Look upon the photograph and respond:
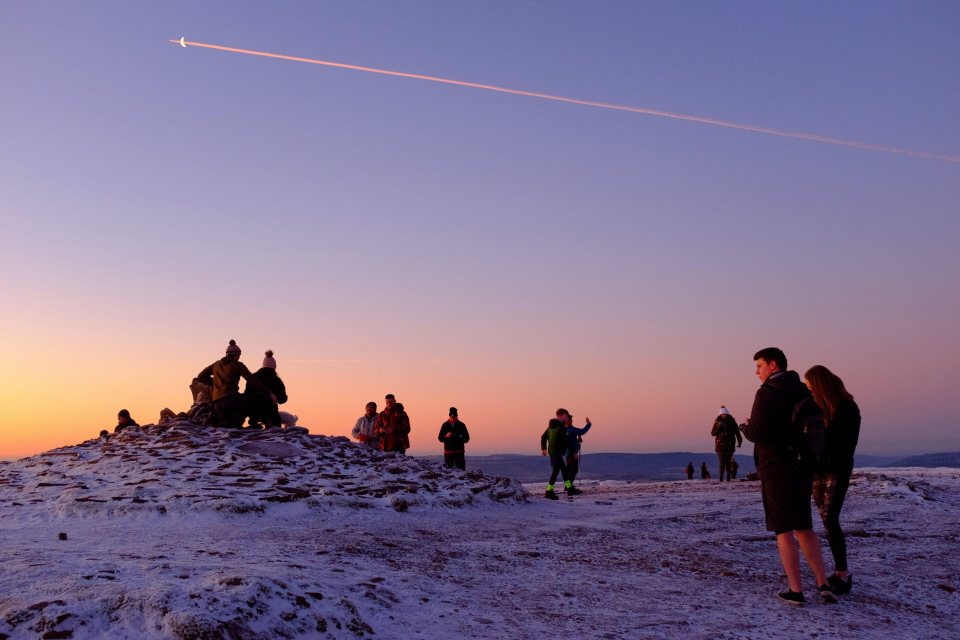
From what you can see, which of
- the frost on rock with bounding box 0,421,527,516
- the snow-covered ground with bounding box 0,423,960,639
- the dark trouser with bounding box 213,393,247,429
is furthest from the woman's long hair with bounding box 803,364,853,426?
the dark trouser with bounding box 213,393,247,429

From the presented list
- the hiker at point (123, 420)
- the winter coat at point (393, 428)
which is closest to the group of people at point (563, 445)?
the winter coat at point (393, 428)

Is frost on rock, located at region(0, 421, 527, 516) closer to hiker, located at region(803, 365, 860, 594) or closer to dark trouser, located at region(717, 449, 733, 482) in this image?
hiker, located at region(803, 365, 860, 594)

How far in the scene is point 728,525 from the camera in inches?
461

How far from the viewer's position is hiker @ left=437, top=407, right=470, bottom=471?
62.1 ft

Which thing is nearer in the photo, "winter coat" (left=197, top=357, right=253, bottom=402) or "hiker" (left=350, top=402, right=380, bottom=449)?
"winter coat" (left=197, top=357, right=253, bottom=402)

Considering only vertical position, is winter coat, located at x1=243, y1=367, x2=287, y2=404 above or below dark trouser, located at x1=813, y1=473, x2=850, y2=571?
above

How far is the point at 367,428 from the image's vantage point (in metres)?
18.8

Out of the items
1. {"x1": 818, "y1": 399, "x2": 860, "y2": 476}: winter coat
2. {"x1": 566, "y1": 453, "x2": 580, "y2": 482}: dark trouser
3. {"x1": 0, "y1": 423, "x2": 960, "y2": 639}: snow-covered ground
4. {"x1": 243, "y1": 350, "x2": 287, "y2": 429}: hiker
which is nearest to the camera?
{"x1": 0, "y1": 423, "x2": 960, "y2": 639}: snow-covered ground

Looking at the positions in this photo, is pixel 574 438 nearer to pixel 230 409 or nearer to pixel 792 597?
pixel 230 409

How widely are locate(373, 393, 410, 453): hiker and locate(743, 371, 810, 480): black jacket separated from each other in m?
12.8

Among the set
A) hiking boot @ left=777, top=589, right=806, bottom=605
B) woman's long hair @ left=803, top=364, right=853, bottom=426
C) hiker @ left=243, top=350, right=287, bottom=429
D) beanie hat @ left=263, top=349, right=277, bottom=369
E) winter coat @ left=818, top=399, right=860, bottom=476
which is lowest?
hiking boot @ left=777, top=589, right=806, bottom=605

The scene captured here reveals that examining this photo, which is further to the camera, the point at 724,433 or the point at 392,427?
the point at 724,433

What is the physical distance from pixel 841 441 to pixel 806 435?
98cm

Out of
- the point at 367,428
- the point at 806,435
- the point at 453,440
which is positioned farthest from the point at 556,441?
the point at 806,435
